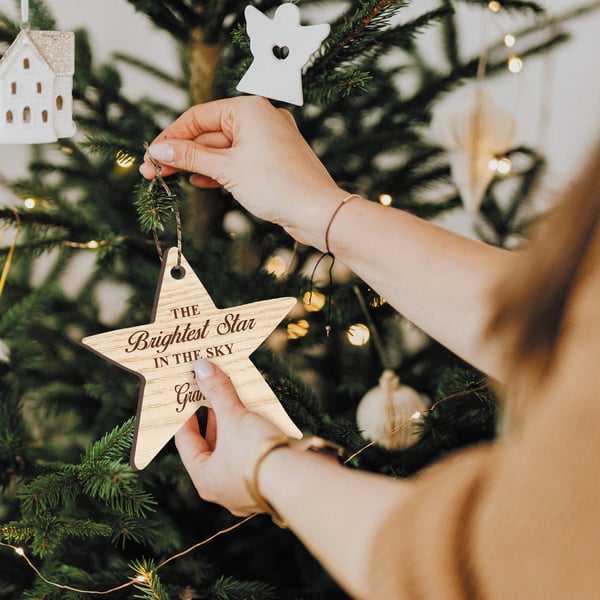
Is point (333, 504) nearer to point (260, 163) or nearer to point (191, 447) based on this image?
point (191, 447)

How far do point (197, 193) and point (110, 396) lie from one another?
0.30 m

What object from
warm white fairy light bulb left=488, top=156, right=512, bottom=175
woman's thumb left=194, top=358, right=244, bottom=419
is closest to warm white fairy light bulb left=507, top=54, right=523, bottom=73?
warm white fairy light bulb left=488, top=156, right=512, bottom=175

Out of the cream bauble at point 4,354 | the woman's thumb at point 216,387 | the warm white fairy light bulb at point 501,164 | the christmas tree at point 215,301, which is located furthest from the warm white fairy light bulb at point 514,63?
the cream bauble at point 4,354

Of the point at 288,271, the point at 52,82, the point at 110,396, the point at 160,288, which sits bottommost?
the point at 110,396

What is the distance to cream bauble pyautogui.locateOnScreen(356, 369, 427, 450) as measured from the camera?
3.00ft

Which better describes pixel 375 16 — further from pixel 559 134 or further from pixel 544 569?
pixel 559 134

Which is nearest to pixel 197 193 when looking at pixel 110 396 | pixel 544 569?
pixel 110 396

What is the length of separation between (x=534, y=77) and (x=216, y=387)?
4.53 ft

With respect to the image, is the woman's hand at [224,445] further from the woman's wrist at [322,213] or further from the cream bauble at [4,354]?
the cream bauble at [4,354]

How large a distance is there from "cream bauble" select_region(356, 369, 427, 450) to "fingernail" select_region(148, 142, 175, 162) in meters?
0.42

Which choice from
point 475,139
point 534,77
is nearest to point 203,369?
point 475,139

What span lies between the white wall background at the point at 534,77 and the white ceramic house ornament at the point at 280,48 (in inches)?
37.2

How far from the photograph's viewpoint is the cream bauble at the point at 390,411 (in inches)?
35.9

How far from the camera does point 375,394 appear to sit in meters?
0.94
